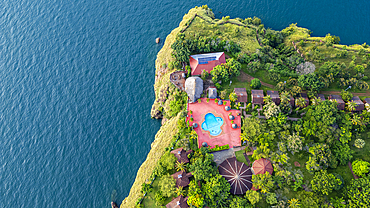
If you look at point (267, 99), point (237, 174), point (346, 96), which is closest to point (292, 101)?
point (267, 99)

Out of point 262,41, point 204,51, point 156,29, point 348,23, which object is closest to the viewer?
point 204,51

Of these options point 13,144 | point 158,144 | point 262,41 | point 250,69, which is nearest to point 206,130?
point 158,144

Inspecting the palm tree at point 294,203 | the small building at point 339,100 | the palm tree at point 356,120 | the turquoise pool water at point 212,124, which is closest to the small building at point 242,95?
the turquoise pool water at point 212,124

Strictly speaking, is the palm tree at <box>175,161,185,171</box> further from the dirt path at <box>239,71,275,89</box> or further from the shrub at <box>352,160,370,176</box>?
the shrub at <box>352,160,370,176</box>

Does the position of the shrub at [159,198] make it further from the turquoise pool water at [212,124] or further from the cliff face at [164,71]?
the cliff face at [164,71]

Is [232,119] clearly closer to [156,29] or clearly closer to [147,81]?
[147,81]
